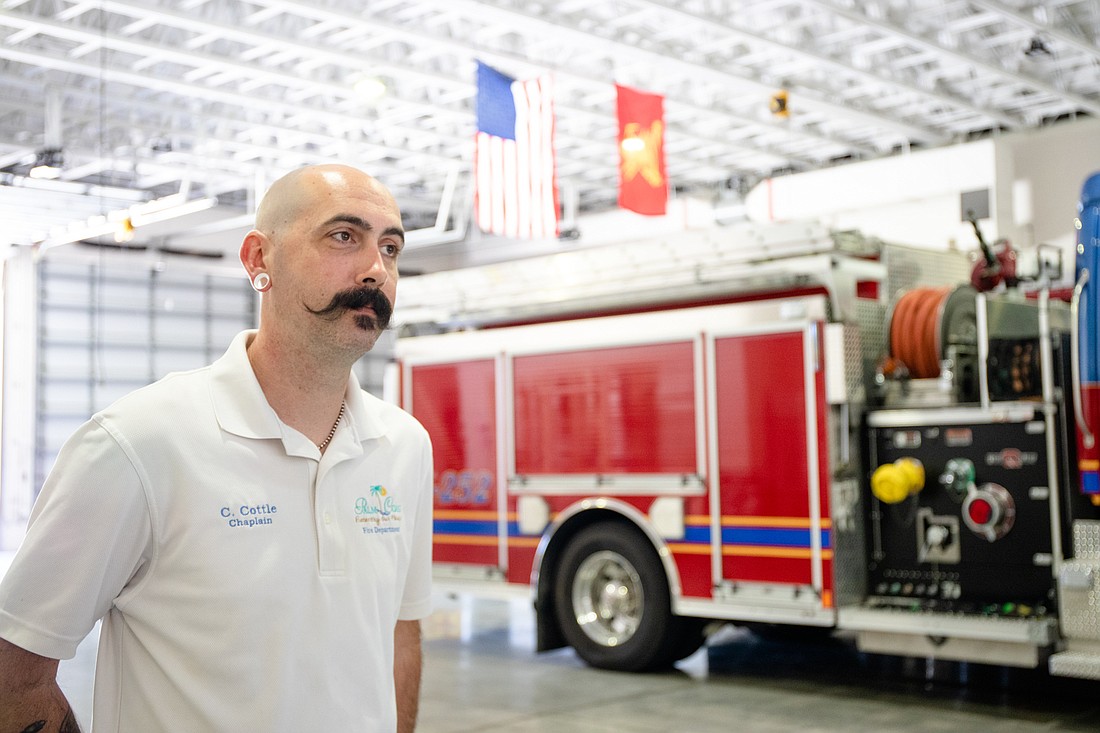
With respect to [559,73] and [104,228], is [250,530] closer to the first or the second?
[104,228]

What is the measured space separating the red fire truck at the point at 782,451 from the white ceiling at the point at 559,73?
3566 millimetres

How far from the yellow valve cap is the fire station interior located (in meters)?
0.02

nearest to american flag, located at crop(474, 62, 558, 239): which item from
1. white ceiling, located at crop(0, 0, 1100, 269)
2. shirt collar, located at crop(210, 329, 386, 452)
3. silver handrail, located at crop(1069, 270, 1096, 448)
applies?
white ceiling, located at crop(0, 0, 1100, 269)

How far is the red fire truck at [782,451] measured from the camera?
22.1ft

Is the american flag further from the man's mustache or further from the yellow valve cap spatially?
the man's mustache

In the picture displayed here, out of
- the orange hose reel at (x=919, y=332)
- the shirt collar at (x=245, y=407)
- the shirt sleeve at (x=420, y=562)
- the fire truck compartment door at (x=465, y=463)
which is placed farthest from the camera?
the fire truck compartment door at (x=465, y=463)

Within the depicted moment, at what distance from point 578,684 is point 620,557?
0.91 meters

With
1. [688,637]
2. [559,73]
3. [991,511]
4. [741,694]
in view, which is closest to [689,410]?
[688,637]

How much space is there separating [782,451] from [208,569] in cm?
583

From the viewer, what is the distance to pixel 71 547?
1818 millimetres

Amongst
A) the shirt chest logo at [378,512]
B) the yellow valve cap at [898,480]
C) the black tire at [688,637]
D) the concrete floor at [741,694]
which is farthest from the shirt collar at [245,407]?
the black tire at [688,637]

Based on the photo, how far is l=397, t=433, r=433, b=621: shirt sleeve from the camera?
8.01ft

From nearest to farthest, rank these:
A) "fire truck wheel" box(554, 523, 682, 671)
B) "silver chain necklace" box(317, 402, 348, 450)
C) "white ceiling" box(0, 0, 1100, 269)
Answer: "silver chain necklace" box(317, 402, 348, 450)
"fire truck wheel" box(554, 523, 682, 671)
"white ceiling" box(0, 0, 1100, 269)

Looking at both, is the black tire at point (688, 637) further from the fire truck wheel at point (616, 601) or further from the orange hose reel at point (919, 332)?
the orange hose reel at point (919, 332)
